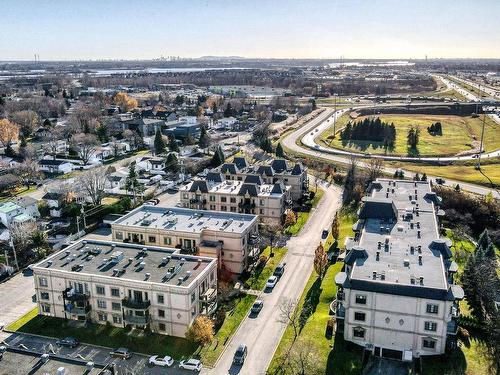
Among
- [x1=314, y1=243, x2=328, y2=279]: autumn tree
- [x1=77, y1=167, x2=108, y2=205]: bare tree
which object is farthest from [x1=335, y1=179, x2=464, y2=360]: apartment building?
[x1=77, y1=167, x2=108, y2=205]: bare tree

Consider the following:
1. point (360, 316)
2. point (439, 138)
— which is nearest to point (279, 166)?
point (360, 316)

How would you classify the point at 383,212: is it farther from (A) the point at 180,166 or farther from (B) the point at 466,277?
(A) the point at 180,166

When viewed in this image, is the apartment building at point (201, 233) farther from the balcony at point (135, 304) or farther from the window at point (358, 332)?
the window at point (358, 332)

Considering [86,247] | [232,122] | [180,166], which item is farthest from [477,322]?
[232,122]

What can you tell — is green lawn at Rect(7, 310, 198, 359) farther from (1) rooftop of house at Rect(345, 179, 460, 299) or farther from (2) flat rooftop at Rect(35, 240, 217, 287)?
(1) rooftop of house at Rect(345, 179, 460, 299)

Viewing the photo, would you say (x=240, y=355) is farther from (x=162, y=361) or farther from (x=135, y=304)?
(x=135, y=304)

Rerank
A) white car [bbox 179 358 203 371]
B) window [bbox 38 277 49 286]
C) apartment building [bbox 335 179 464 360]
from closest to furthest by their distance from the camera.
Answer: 1. apartment building [bbox 335 179 464 360]
2. white car [bbox 179 358 203 371]
3. window [bbox 38 277 49 286]
